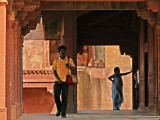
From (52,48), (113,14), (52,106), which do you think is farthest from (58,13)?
(52,48)

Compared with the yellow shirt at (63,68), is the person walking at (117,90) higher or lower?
lower

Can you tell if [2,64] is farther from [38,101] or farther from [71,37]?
[38,101]

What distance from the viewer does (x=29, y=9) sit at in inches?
526

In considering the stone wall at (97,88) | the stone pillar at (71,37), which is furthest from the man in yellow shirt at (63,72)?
the stone wall at (97,88)

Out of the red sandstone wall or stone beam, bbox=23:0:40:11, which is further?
the red sandstone wall

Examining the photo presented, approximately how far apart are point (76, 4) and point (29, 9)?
4.56 feet

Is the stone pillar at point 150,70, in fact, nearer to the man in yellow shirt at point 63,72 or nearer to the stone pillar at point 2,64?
the man in yellow shirt at point 63,72

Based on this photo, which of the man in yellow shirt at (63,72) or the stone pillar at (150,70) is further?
the stone pillar at (150,70)

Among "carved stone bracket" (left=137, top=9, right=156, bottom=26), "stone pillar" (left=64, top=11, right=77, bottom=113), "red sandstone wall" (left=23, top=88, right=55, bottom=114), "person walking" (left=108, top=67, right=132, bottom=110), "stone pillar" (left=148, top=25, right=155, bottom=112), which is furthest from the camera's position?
"red sandstone wall" (left=23, top=88, right=55, bottom=114)

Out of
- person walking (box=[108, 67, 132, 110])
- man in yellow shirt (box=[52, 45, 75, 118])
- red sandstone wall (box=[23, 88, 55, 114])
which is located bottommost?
red sandstone wall (box=[23, 88, 55, 114])

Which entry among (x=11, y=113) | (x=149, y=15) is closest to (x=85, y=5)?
(x=149, y=15)

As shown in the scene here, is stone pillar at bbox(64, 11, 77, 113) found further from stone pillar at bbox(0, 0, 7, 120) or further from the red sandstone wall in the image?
the red sandstone wall

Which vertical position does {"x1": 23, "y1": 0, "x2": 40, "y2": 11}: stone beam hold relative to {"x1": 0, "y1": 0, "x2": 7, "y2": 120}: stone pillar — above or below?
above

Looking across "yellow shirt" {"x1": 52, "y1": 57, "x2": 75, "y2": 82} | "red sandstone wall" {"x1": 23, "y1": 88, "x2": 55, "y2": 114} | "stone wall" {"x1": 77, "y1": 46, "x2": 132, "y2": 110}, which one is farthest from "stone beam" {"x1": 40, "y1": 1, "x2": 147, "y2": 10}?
→ "stone wall" {"x1": 77, "y1": 46, "x2": 132, "y2": 110}
